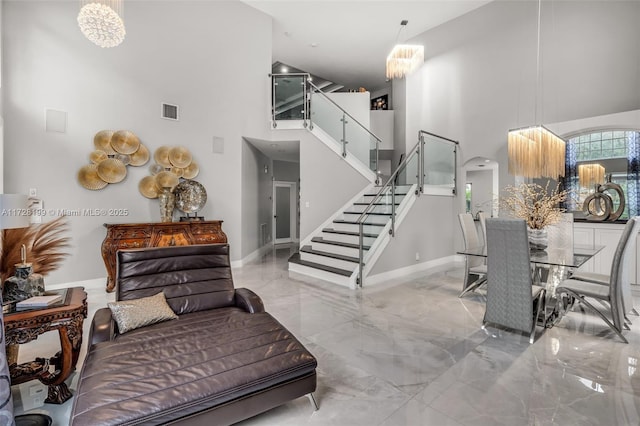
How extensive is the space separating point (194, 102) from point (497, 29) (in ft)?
21.5

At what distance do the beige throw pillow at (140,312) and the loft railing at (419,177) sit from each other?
3087mm

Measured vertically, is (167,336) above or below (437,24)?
below

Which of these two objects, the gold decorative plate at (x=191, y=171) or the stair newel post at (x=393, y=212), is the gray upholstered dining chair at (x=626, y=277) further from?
the gold decorative plate at (x=191, y=171)

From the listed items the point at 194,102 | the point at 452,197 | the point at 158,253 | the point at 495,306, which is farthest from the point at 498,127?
the point at 158,253

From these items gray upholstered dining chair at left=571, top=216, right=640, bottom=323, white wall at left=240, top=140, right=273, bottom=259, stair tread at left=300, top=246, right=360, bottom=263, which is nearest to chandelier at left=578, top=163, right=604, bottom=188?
gray upholstered dining chair at left=571, top=216, right=640, bottom=323

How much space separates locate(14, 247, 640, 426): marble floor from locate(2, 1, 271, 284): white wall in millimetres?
1707

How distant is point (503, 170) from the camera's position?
6422 millimetres

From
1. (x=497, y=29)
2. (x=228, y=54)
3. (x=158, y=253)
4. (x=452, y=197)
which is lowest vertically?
(x=158, y=253)

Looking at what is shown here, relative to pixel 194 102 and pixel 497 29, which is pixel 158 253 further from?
pixel 497 29

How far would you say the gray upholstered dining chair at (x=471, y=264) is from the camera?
430 centimetres

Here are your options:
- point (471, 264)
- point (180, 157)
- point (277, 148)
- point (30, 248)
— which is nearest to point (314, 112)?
point (277, 148)

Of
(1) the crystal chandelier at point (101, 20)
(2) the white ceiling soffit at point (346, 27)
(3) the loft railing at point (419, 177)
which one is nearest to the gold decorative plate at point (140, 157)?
(1) the crystal chandelier at point (101, 20)

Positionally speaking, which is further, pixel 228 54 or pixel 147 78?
pixel 228 54

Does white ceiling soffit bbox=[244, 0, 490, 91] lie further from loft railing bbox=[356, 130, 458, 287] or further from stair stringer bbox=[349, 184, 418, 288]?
stair stringer bbox=[349, 184, 418, 288]
